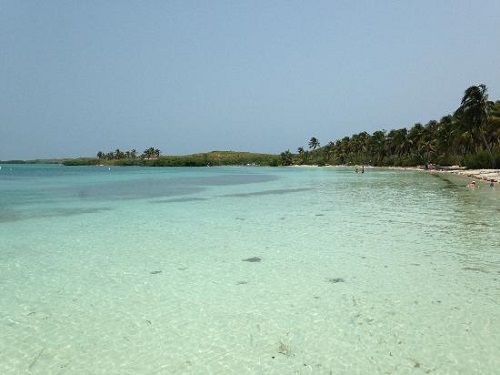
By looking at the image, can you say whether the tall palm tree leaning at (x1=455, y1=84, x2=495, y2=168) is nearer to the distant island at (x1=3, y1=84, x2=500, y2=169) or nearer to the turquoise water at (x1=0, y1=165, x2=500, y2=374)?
the distant island at (x1=3, y1=84, x2=500, y2=169)

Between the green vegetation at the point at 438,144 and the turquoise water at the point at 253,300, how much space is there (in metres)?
60.2

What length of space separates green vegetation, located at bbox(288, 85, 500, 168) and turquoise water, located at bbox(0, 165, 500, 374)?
2369 inches

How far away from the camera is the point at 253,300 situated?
8.60 metres

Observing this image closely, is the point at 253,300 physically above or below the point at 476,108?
below

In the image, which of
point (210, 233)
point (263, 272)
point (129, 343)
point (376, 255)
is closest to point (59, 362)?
point (129, 343)

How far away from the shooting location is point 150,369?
225 inches

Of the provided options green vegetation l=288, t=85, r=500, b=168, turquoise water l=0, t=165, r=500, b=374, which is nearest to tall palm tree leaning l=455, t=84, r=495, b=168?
green vegetation l=288, t=85, r=500, b=168

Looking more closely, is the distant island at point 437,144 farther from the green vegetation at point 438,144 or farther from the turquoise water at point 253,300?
the turquoise water at point 253,300

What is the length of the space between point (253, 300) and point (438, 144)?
10320 cm

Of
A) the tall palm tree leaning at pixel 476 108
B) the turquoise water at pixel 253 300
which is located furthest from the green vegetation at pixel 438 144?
the turquoise water at pixel 253 300

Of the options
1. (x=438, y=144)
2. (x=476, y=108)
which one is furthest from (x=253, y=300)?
(x=438, y=144)

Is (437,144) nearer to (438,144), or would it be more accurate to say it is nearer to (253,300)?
(438,144)

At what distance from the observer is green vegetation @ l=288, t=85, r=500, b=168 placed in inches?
2699

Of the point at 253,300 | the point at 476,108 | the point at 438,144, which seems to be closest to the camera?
the point at 253,300
